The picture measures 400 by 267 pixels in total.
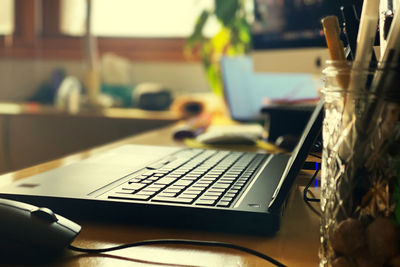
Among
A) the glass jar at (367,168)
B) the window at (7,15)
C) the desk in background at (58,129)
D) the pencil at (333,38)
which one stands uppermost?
the window at (7,15)

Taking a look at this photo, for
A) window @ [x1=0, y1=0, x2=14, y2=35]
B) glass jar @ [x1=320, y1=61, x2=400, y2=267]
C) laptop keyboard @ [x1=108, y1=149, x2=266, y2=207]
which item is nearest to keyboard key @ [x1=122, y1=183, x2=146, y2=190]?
laptop keyboard @ [x1=108, y1=149, x2=266, y2=207]

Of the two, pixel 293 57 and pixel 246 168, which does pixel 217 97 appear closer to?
pixel 293 57

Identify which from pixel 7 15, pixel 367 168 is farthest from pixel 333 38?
pixel 7 15

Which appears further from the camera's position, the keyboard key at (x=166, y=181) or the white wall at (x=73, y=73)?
the white wall at (x=73, y=73)

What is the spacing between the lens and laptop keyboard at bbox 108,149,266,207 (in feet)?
1.92

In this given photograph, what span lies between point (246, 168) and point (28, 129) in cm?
146

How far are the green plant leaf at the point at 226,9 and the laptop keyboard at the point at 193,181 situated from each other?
4.21 feet

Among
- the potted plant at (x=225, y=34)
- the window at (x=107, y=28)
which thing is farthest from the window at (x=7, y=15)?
the potted plant at (x=225, y=34)

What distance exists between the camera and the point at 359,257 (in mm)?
388

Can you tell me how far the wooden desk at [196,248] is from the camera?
48 cm

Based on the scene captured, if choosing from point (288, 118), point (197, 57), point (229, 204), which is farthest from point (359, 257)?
point (197, 57)

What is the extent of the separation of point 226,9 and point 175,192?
5.23ft

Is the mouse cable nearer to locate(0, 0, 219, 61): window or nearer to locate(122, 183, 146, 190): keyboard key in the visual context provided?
locate(122, 183, 146, 190): keyboard key

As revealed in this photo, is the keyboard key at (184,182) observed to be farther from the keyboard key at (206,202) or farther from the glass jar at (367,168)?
the glass jar at (367,168)
